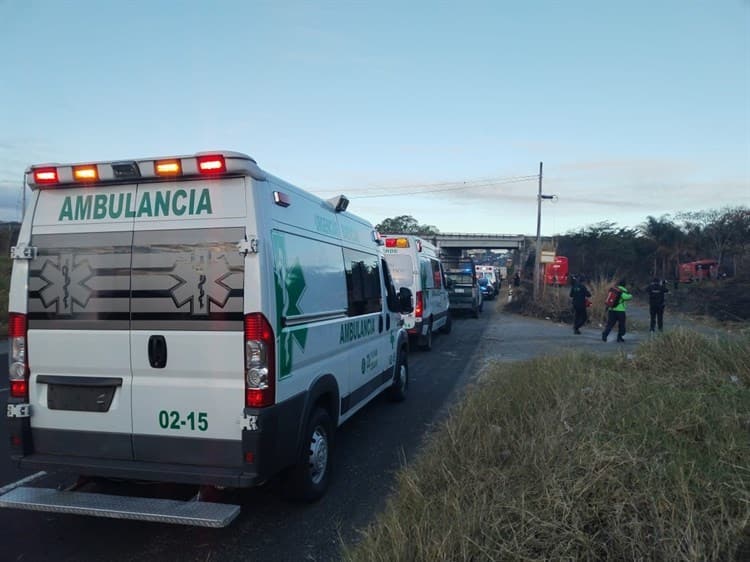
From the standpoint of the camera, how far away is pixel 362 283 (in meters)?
6.48

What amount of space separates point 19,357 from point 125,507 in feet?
4.61

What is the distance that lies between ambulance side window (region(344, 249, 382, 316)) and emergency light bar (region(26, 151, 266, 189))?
2.09 metres

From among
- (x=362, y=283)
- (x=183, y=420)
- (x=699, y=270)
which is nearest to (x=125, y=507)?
(x=183, y=420)

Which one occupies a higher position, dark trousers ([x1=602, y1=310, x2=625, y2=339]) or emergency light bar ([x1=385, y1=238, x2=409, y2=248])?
emergency light bar ([x1=385, y1=238, x2=409, y2=248])

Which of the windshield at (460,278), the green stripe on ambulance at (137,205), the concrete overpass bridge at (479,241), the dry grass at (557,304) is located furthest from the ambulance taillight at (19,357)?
the concrete overpass bridge at (479,241)

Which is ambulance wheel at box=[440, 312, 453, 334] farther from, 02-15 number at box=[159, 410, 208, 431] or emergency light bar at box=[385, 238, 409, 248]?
02-15 number at box=[159, 410, 208, 431]

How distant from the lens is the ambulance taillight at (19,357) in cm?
419

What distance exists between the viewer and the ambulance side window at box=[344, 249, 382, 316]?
598cm

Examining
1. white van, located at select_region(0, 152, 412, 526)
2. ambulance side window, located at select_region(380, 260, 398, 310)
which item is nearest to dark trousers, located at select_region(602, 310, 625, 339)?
ambulance side window, located at select_region(380, 260, 398, 310)

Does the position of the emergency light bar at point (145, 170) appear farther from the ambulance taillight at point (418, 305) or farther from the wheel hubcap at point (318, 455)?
the ambulance taillight at point (418, 305)

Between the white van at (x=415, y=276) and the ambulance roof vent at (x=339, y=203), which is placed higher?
the ambulance roof vent at (x=339, y=203)

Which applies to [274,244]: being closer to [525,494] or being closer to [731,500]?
[525,494]

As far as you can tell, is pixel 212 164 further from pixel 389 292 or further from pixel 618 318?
pixel 618 318

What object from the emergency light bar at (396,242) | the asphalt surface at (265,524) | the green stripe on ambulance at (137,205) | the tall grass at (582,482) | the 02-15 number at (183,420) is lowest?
the asphalt surface at (265,524)
